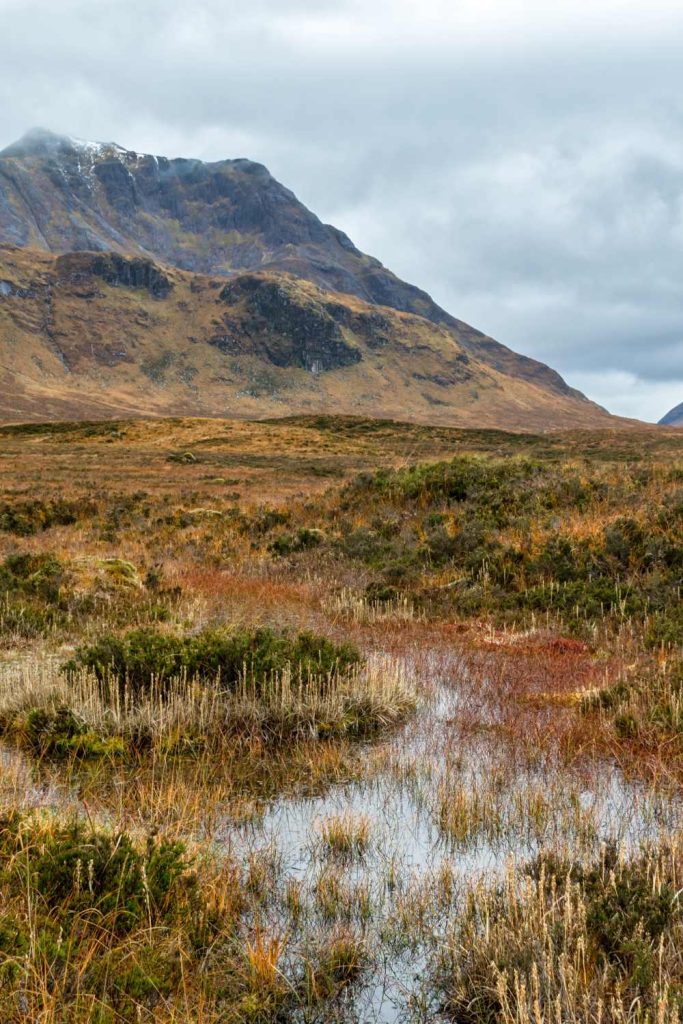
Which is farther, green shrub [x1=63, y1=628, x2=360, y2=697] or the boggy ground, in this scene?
green shrub [x1=63, y1=628, x2=360, y2=697]

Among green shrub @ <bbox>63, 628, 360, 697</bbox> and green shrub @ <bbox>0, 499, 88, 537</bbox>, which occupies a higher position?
green shrub @ <bbox>0, 499, 88, 537</bbox>

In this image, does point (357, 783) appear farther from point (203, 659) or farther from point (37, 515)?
point (37, 515)

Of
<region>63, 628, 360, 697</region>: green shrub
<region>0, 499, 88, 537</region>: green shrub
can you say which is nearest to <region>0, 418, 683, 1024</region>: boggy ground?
<region>63, 628, 360, 697</region>: green shrub

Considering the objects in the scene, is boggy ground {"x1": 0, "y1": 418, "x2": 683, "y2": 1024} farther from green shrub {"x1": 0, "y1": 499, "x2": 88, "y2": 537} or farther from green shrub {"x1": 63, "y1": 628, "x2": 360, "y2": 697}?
green shrub {"x1": 0, "y1": 499, "x2": 88, "y2": 537}

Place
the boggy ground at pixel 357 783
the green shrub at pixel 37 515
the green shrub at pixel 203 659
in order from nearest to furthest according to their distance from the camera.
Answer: the boggy ground at pixel 357 783 < the green shrub at pixel 203 659 < the green shrub at pixel 37 515

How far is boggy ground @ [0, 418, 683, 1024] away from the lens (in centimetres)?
322

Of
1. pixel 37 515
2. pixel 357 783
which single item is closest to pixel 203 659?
pixel 357 783

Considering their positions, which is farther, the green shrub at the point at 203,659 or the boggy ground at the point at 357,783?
the green shrub at the point at 203,659

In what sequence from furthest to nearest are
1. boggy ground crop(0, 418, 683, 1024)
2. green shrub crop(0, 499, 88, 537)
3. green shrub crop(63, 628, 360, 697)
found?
green shrub crop(0, 499, 88, 537) → green shrub crop(63, 628, 360, 697) → boggy ground crop(0, 418, 683, 1024)

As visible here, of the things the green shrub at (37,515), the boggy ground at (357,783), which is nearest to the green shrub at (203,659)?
the boggy ground at (357,783)

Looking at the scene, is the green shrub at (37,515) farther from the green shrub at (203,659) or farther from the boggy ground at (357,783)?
the green shrub at (203,659)

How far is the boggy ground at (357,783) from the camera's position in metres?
3.22

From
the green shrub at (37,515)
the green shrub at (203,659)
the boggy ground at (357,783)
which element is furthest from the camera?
the green shrub at (37,515)

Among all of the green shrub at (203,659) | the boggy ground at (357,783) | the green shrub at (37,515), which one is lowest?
the boggy ground at (357,783)
